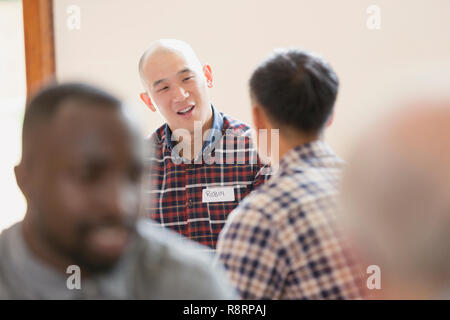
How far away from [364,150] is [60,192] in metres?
0.34

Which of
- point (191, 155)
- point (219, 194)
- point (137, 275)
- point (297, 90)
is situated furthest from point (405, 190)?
point (191, 155)

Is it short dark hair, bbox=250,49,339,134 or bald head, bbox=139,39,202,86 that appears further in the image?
bald head, bbox=139,39,202,86

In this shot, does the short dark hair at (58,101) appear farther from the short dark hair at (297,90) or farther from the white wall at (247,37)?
the white wall at (247,37)

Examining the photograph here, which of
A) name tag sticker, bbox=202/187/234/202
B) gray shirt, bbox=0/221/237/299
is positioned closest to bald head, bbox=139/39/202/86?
name tag sticker, bbox=202/187/234/202

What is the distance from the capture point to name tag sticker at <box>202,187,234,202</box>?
2074mm

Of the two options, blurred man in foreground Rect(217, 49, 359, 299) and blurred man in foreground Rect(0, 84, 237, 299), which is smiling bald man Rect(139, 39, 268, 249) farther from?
blurred man in foreground Rect(0, 84, 237, 299)

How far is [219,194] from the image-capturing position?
2080 mm

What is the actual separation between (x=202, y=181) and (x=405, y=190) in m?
1.58

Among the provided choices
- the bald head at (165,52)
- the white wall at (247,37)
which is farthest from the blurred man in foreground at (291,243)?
the white wall at (247,37)

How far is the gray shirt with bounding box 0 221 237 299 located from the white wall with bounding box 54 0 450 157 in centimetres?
242

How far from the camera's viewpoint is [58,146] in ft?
1.87

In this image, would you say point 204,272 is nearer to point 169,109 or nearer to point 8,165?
point 169,109

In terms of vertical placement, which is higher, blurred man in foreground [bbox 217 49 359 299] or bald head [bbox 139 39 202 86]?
bald head [bbox 139 39 202 86]
